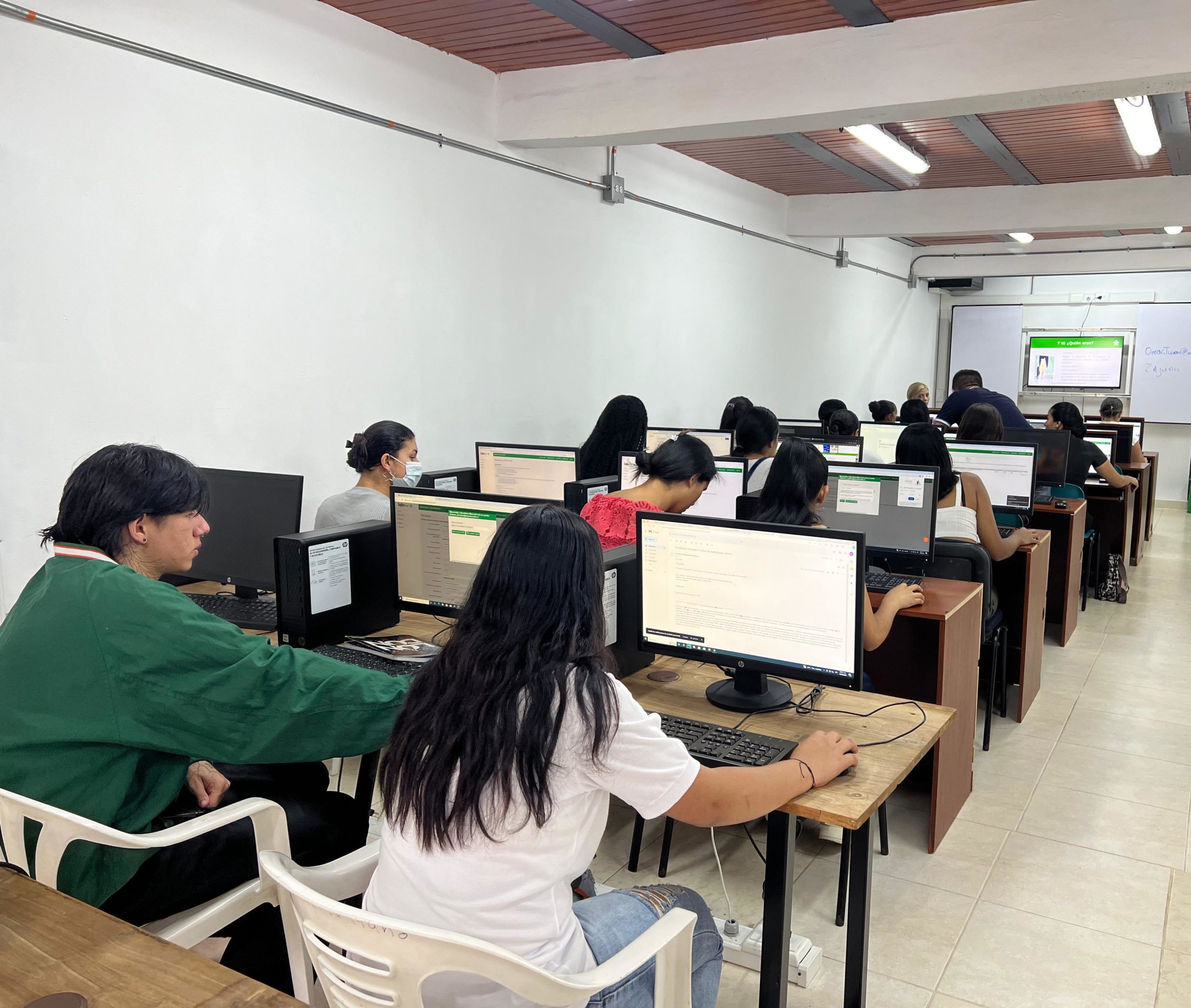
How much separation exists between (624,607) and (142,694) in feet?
3.60

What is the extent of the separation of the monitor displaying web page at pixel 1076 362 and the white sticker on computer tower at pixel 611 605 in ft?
36.0

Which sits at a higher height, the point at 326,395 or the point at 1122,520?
the point at 326,395

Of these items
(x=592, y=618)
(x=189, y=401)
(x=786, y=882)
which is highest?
(x=189, y=401)

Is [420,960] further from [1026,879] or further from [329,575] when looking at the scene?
[1026,879]

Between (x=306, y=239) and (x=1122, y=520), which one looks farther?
(x=1122, y=520)

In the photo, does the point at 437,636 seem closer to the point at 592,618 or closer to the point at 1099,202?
the point at 592,618

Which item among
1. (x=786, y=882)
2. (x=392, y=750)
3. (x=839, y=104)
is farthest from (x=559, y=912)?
(x=839, y=104)

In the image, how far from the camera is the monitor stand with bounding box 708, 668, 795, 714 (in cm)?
208

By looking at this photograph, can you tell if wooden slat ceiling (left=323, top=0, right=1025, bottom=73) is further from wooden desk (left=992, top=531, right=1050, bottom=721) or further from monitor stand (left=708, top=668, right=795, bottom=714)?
monitor stand (left=708, top=668, right=795, bottom=714)

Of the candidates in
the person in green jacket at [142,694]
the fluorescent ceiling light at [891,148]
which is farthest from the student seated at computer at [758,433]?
the person in green jacket at [142,694]

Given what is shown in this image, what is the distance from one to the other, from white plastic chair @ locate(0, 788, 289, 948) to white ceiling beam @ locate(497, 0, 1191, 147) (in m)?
3.78

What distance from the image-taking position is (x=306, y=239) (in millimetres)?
3957

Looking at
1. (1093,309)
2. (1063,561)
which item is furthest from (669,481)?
(1093,309)

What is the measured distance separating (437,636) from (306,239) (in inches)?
84.8
